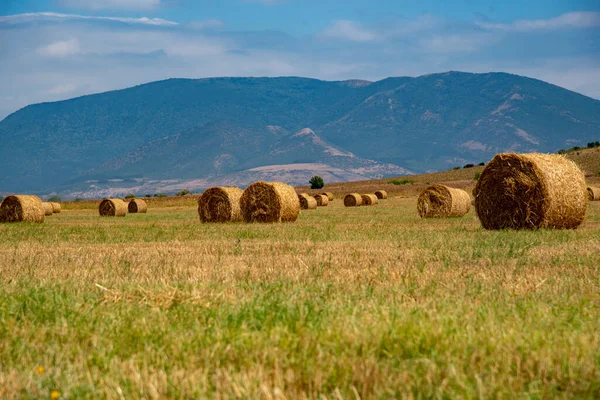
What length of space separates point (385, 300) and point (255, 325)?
1.80 metres

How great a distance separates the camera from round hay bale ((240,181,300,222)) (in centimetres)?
2779

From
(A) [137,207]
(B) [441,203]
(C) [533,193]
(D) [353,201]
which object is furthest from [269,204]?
(A) [137,207]

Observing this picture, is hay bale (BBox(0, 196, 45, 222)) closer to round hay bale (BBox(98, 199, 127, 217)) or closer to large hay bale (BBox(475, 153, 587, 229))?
round hay bale (BBox(98, 199, 127, 217))

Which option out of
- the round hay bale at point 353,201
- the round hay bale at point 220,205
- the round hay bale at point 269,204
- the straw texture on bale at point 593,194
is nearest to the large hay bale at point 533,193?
the round hay bale at point 269,204

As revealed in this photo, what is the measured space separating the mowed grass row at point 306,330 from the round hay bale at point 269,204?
636 inches

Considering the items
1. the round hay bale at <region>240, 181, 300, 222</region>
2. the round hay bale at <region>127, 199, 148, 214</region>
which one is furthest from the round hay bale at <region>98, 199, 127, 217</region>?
the round hay bale at <region>240, 181, 300, 222</region>

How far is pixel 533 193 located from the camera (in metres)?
Result: 20.1

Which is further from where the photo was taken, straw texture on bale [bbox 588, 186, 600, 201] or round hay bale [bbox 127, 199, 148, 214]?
round hay bale [bbox 127, 199, 148, 214]

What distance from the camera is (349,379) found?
4965 millimetres

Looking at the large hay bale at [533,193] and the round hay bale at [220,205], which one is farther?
the round hay bale at [220,205]

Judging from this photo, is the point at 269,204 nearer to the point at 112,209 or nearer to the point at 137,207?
the point at 112,209

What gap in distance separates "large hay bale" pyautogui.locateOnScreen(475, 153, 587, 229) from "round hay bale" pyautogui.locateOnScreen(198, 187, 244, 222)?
11.0m

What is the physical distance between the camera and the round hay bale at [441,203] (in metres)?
30.9

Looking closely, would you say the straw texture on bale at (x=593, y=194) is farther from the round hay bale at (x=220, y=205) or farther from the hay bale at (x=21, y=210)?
the hay bale at (x=21, y=210)
